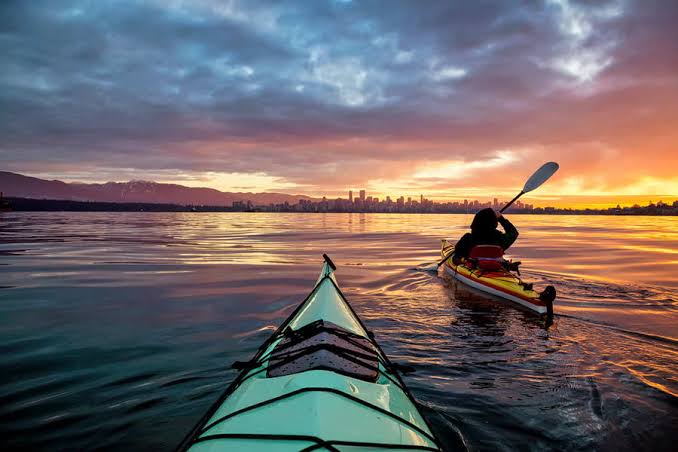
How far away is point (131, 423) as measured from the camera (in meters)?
3.82

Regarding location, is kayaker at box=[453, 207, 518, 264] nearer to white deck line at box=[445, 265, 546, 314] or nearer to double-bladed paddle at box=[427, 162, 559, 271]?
white deck line at box=[445, 265, 546, 314]

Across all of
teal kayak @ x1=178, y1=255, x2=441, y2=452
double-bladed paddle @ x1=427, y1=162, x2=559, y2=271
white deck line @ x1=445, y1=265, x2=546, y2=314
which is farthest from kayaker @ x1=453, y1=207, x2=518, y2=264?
teal kayak @ x1=178, y1=255, x2=441, y2=452

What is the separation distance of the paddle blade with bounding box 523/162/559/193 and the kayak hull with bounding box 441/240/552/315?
372 centimetres

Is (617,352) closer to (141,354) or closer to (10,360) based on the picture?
(141,354)

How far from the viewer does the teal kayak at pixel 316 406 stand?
230 cm

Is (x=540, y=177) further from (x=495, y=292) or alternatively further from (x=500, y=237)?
(x=495, y=292)

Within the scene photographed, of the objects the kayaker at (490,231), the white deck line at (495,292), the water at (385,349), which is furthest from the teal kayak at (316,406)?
the kayaker at (490,231)

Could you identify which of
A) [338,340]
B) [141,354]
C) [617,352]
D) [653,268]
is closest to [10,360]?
[141,354]

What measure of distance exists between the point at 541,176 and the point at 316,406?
12.5 m

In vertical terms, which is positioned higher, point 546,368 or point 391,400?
point 391,400

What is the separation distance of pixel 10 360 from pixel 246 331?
3366 mm

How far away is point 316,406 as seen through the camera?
8.18 ft

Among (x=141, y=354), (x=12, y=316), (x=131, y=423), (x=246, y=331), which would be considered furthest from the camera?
(x=12, y=316)

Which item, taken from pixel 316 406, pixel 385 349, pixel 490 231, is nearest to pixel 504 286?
pixel 490 231
